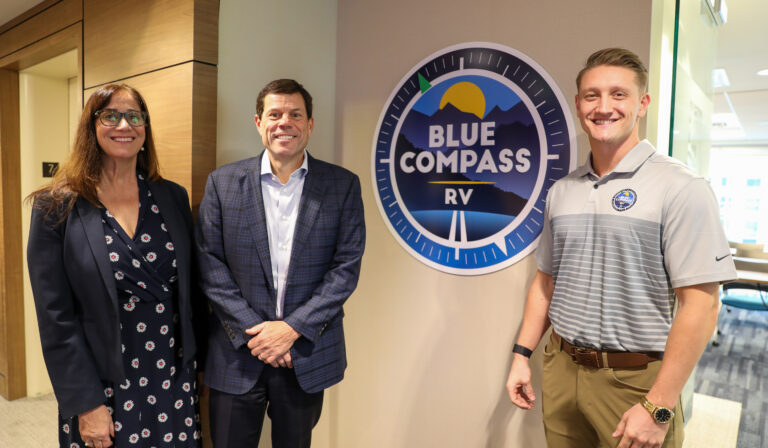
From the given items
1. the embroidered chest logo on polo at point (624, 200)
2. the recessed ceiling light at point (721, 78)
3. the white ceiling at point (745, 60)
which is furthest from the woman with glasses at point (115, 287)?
the recessed ceiling light at point (721, 78)

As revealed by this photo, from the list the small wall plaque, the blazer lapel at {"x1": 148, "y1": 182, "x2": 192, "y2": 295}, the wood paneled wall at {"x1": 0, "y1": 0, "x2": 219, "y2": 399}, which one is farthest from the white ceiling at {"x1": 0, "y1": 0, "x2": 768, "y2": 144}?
the blazer lapel at {"x1": 148, "y1": 182, "x2": 192, "y2": 295}

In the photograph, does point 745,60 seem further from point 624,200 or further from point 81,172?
point 81,172

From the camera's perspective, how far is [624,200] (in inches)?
→ 52.0

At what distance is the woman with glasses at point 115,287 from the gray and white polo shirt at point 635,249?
4.27ft

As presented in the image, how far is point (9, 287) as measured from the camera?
131 inches

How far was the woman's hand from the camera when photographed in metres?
1.43

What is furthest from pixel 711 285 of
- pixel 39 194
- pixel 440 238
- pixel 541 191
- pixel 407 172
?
pixel 39 194

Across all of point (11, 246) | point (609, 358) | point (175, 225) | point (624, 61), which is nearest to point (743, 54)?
point (624, 61)

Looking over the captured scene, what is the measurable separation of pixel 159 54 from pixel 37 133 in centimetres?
213

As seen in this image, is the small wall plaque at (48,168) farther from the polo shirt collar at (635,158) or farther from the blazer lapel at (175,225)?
the polo shirt collar at (635,158)

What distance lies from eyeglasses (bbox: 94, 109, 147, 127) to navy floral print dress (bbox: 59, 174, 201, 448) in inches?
8.3

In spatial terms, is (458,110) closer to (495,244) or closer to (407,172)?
(407,172)

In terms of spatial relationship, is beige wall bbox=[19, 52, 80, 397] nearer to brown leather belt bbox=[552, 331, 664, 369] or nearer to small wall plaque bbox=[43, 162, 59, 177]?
small wall plaque bbox=[43, 162, 59, 177]

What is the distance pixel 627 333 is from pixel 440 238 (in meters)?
0.96
